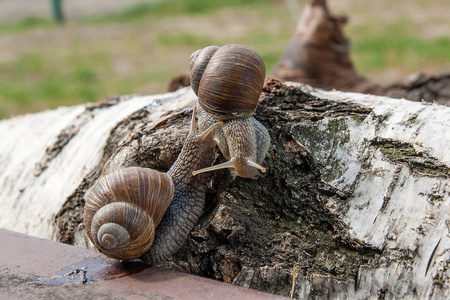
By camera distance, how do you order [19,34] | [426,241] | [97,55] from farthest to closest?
[19,34], [97,55], [426,241]

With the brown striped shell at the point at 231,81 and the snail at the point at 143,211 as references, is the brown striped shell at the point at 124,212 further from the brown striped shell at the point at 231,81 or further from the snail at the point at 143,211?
the brown striped shell at the point at 231,81

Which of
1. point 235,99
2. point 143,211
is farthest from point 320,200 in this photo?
point 143,211

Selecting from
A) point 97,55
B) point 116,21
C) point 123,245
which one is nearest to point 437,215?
point 123,245

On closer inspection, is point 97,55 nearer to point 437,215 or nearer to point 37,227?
point 37,227

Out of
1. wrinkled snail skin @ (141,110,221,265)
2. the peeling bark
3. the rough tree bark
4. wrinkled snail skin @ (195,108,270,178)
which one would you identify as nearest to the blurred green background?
the peeling bark

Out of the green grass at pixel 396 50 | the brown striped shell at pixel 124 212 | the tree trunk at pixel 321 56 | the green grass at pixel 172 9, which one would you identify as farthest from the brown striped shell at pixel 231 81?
the green grass at pixel 172 9

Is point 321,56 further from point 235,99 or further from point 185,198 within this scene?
point 185,198

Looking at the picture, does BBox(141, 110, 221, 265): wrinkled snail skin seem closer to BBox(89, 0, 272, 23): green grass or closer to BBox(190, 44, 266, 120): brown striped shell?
BBox(190, 44, 266, 120): brown striped shell
